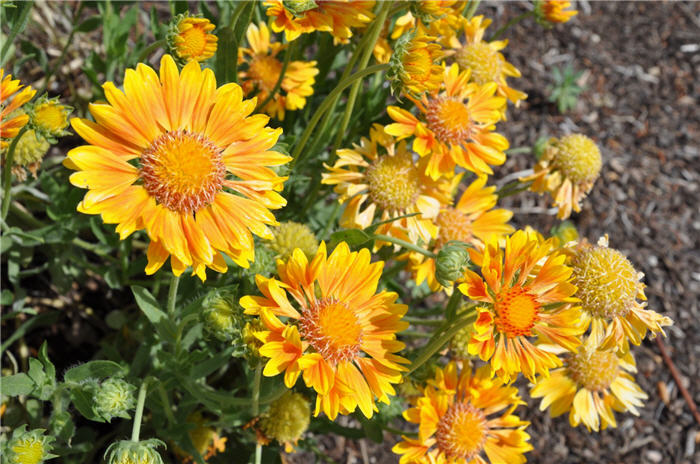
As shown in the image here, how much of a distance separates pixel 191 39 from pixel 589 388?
1.84 m

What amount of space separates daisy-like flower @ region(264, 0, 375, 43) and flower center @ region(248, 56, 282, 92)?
1.70 feet

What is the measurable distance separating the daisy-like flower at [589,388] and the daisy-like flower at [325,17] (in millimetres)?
1386

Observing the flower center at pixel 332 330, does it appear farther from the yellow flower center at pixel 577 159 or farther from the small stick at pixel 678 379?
the small stick at pixel 678 379

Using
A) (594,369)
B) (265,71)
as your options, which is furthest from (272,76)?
(594,369)

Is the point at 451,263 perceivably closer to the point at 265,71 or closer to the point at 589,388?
the point at 589,388

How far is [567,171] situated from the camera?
8.56 ft

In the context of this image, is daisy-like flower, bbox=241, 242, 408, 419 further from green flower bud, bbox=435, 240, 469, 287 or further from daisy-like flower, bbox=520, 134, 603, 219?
daisy-like flower, bbox=520, 134, 603, 219

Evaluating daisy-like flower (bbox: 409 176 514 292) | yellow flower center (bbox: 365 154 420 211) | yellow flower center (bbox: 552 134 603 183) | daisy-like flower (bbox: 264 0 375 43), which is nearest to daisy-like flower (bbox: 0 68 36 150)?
daisy-like flower (bbox: 264 0 375 43)

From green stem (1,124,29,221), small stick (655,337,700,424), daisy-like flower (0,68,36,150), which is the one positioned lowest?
small stick (655,337,700,424)

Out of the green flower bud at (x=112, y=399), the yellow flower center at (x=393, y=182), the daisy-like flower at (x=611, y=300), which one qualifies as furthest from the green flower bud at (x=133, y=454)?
the daisy-like flower at (x=611, y=300)

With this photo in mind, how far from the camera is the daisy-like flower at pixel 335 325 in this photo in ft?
5.40

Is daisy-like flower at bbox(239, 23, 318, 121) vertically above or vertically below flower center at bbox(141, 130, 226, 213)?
below

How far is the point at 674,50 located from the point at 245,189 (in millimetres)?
3743

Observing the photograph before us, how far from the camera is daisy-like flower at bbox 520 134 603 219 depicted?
8.50 feet
